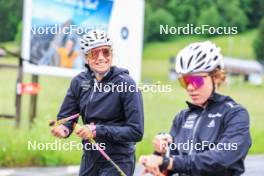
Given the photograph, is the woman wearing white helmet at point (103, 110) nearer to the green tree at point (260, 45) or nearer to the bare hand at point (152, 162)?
the bare hand at point (152, 162)

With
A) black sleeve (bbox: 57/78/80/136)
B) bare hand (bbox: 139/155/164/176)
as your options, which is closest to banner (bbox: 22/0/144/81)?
black sleeve (bbox: 57/78/80/136)

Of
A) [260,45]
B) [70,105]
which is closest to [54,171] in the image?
[70,105]

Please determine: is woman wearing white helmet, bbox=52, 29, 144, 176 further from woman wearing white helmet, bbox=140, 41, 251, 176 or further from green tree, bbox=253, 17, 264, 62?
green tree, bbox=253, 17, 264, 62

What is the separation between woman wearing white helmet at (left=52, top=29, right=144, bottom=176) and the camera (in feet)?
18.0

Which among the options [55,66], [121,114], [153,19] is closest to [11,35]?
[153,19]

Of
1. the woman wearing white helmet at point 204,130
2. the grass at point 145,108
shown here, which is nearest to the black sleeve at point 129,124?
the woman wearing white helmet at point 204,130

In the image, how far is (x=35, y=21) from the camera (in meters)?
12.3

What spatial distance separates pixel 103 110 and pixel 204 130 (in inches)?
65.5

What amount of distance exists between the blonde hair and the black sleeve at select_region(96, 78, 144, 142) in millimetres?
1494

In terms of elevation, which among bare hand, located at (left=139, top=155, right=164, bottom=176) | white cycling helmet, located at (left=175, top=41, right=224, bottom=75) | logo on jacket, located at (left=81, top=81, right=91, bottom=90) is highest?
white cycling helmet, located at (left=175, top=41, right=224, bottom=75)

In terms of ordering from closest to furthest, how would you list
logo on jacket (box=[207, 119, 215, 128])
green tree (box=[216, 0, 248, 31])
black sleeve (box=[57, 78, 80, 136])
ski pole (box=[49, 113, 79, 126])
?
logo on jacket (box=[207, 119, 215, 128])
ski pole (box=[49, 113, 79, 126])
black sleeve (box=[57, 78, 80, 136])
green tree (box=[216, 0, 248, 31])

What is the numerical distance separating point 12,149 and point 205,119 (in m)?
7.24

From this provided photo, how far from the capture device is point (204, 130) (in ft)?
13.0

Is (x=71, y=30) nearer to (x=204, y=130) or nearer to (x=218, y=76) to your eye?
(x=218, y=76)
